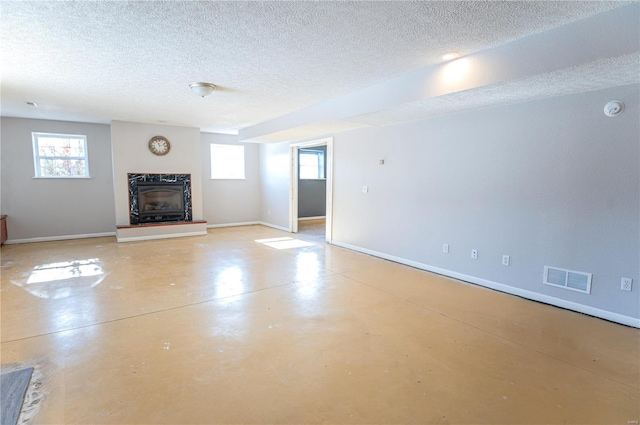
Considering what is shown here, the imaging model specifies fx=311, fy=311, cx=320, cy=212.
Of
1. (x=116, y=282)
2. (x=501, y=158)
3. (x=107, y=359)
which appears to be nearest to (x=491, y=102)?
(x=501, y=158)

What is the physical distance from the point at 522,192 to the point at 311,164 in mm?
6790

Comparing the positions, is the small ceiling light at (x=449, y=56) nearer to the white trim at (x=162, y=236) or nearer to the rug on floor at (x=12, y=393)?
the rug on floor at (x=12, y=393)

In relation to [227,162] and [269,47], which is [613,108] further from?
[227,162]

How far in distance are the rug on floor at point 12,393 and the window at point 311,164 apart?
7729 mm

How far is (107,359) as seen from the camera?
2197 millimetres

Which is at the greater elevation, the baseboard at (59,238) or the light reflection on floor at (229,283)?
the baseboard at (59,238)

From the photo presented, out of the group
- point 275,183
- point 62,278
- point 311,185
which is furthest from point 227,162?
point 62,278

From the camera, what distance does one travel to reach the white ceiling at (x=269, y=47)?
2074 millimetres

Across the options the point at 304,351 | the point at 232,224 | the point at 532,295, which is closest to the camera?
the point at 304,351

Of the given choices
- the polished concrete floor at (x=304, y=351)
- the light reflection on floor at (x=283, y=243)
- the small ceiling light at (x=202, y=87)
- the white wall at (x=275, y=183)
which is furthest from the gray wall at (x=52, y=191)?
the small ceiling light at (x=202, y=87)

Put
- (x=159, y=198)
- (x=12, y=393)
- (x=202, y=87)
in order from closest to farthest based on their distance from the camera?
(x=12, y=393) < (x=202, y=87) < (x=159, y=198)

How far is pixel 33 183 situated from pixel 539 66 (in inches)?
318

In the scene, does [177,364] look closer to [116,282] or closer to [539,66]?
[116,282]

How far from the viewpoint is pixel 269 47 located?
2.65 meters
